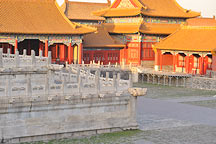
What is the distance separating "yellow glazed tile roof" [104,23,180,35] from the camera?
65250mm

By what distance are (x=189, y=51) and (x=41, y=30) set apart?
663 inches

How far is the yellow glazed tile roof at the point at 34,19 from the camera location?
53969 mm

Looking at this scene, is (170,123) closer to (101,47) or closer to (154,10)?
(101,47)

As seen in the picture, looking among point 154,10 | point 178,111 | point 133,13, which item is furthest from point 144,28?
point 178,111

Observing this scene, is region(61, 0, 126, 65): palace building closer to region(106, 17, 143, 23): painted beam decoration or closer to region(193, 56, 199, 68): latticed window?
region(106, 17, 143, 23): painted beam decoration

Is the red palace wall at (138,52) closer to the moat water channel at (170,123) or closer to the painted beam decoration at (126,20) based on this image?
the painted beam decoration at (126,20)

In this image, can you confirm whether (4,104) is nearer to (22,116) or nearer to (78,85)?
(22,116)

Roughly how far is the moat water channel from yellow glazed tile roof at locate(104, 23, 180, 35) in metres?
18.8

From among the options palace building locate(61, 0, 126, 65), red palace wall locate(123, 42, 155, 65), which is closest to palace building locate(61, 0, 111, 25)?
palace building locate(61, 0, 126, 65)

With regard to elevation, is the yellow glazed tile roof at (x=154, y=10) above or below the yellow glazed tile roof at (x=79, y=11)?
below

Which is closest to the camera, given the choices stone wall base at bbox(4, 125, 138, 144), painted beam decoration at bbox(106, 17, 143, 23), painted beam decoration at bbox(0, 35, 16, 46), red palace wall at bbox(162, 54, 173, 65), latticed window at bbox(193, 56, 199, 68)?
stone wall base at bbox(4, 125, 138, 144)

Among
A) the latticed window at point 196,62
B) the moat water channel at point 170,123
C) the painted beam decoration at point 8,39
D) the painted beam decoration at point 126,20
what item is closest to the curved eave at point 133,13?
the painted beam decoration at point 126,20

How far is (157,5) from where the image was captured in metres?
69.1

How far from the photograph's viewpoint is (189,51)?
2245 inches
